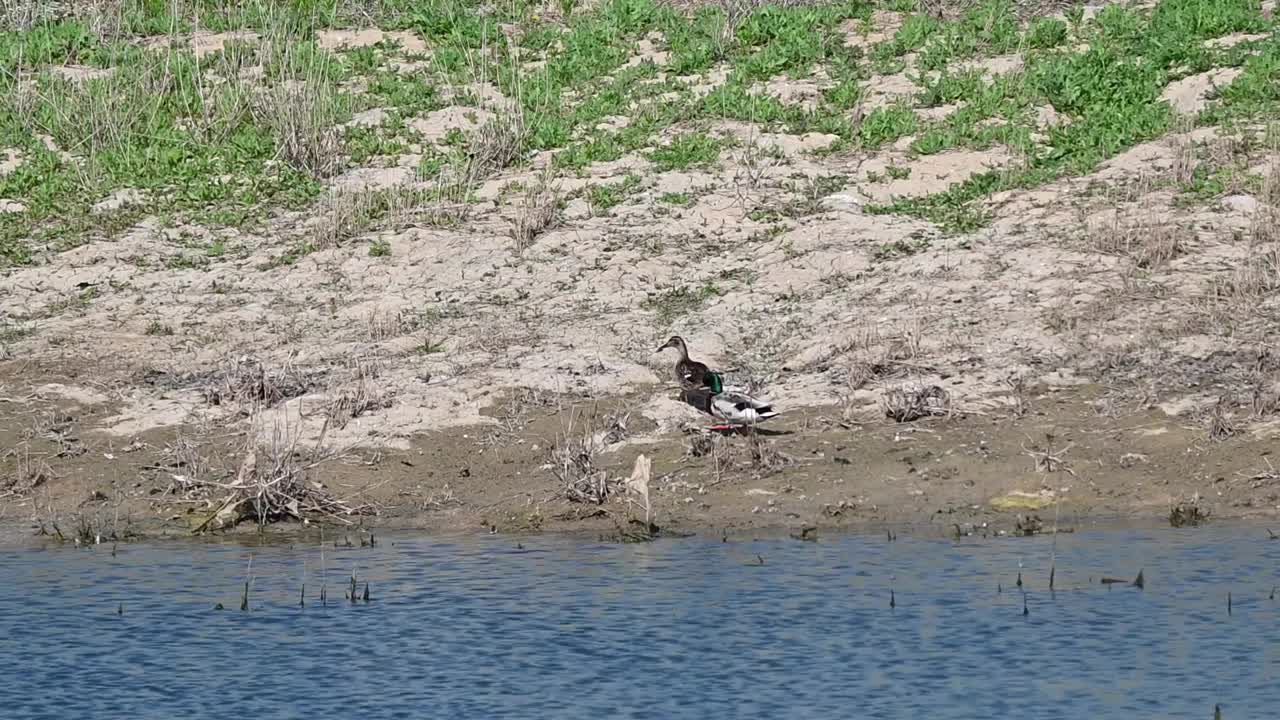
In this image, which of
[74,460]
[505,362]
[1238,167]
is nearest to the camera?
[74,460]

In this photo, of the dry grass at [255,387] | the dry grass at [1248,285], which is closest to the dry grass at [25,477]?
the dry grass at [255,387]

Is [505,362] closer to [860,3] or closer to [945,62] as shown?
[945,62]

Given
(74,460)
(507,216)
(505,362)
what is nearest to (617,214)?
(507,216)

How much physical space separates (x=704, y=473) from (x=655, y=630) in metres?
2.82

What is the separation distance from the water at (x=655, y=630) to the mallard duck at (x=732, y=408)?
1.06 meters

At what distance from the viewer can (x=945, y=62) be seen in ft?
61.6

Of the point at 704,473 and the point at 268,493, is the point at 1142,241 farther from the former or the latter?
the point at 268,493

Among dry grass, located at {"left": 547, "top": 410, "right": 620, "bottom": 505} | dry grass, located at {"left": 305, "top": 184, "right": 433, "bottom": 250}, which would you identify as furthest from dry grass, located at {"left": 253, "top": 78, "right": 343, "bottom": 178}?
dry grass, located at {"left": 547, "top": 410, "right": 620, "bottom": 505}

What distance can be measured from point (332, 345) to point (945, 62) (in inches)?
270

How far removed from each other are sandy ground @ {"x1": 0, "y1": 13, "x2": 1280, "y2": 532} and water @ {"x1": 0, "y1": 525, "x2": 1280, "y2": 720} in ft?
2.48

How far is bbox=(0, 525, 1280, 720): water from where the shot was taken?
888cm


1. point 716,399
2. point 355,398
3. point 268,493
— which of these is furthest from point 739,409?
point 268,493

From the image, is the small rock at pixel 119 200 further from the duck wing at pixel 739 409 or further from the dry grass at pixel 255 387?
the duck wing at pixel 739 409

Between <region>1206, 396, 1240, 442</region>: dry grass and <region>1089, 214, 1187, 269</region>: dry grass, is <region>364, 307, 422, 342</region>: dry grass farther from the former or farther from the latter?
<region>1206, 396, 1240, 442</region>: dry grass
